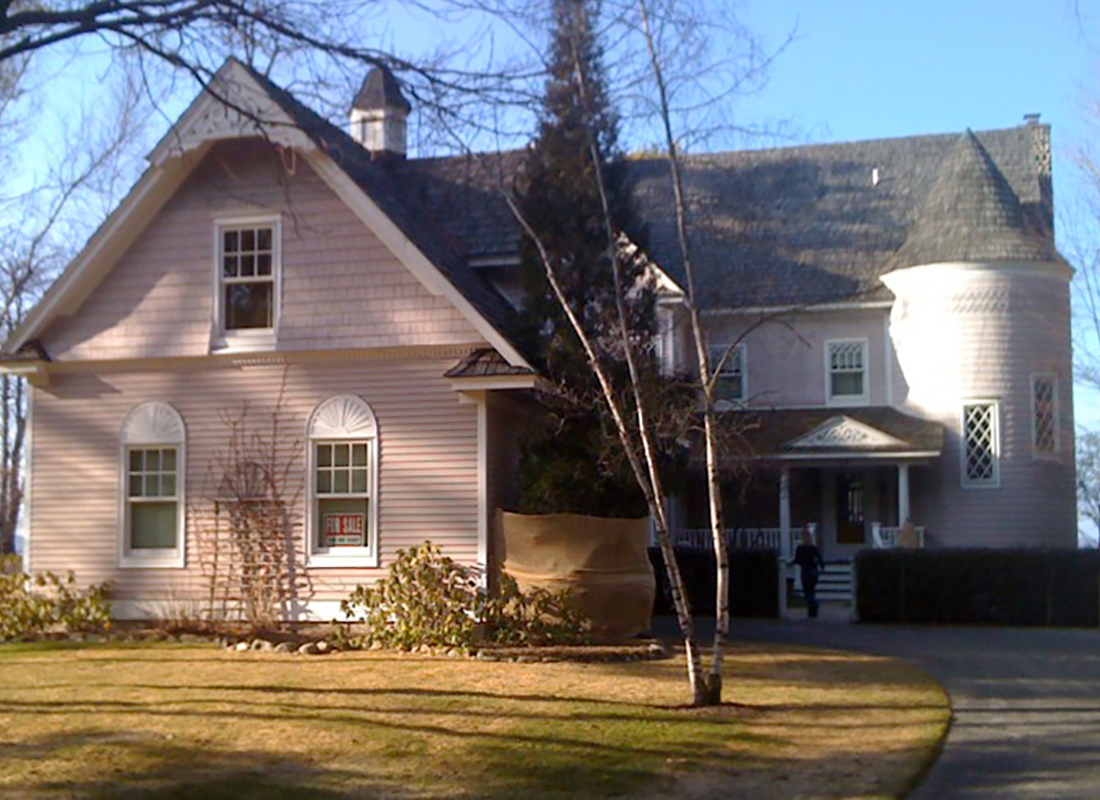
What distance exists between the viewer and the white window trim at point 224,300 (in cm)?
1836

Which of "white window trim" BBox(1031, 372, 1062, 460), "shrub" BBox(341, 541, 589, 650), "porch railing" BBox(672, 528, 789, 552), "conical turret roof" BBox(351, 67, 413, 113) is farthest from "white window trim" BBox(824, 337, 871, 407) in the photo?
"conical turret roof" BBox(351, 67, 413, 113)

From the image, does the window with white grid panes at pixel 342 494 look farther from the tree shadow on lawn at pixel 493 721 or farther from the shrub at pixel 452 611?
the tree shadow on lawn at pixel 493 721

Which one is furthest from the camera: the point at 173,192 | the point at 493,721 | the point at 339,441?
the point at 173,192

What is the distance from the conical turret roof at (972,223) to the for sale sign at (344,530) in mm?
15433

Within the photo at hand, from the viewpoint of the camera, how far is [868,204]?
31.2 metres

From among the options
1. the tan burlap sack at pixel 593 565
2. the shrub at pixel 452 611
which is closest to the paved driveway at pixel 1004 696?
the tan burlap sack at pixel 593 565

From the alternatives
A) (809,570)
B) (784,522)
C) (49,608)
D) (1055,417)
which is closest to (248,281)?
(49,608)

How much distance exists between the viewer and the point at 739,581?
22.2m

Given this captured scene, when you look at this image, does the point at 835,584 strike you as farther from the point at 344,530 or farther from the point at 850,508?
the point at 344,530

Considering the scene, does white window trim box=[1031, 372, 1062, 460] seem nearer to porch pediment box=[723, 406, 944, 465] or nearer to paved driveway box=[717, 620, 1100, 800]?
porch pediment box=[723, 406, 944, 465]

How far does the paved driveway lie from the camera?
927 centimetres

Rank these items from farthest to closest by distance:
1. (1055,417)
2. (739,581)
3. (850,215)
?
(850,215) < (1055,417) < (739,581)

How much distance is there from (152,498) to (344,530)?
2.96 meters

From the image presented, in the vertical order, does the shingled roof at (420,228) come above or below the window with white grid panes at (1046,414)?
above
